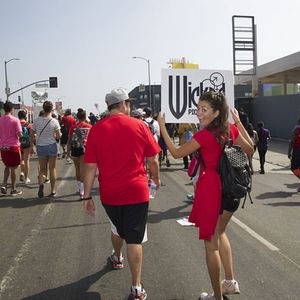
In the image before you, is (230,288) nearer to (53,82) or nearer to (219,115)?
(219,115)

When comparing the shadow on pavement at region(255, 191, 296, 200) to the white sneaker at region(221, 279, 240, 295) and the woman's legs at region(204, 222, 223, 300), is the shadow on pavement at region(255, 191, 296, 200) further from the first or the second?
the woman's legs at region(204, 222, 223, 300)

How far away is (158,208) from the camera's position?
25.9 ft

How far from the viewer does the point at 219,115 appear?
3648 mm

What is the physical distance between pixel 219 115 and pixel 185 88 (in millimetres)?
2703

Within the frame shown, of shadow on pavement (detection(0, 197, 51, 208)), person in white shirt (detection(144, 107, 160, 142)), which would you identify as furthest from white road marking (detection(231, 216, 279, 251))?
shadow on pavement (detection(0, 197, 51, 208))

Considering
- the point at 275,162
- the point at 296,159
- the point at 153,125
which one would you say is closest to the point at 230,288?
the point at 296,159

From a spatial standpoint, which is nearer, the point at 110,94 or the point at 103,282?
the point at 110,94

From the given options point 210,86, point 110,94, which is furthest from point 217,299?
point 210,86

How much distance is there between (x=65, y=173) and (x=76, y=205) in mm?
5050

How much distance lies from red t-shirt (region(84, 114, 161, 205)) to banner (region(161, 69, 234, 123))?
2188 mm

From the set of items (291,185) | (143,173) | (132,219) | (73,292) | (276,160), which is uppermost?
(143,173)

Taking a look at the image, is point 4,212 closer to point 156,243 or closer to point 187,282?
point 156,243

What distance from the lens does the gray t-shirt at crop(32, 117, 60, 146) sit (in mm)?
8680

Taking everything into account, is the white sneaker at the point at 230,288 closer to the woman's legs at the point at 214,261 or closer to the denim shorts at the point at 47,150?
the woman's legs at the point at 214,261
